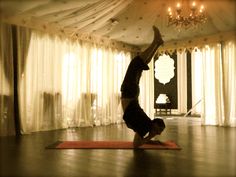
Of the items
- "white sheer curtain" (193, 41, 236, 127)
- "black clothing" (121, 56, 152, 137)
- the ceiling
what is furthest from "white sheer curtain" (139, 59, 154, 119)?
"black clothing" (121, 56, 152, 137)

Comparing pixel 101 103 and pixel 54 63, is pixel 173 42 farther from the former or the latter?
pixel 54 63

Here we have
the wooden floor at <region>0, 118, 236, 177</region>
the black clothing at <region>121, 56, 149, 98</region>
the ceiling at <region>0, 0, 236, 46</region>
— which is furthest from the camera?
the ceiling at <region>0, 0, 236, 46</region>

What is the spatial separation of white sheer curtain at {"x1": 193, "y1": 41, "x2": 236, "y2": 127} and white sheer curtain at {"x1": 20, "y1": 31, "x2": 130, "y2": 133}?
5.29 ft

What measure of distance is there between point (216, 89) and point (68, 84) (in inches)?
103

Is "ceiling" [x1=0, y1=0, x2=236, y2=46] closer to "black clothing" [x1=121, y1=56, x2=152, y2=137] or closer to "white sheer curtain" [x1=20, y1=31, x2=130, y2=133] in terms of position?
"white sheer curtain" [x1=20, y1=31, x2=130, y2=133]

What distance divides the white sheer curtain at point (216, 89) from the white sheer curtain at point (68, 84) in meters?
1.61

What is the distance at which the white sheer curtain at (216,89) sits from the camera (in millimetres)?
4734

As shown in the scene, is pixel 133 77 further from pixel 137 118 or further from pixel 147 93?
Answer: pixel 147 93

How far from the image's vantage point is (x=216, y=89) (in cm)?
496

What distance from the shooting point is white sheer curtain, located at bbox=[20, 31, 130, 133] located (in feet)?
13.0

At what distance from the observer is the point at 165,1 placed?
3363 millimetres

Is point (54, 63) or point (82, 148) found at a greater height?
point (54, 63)

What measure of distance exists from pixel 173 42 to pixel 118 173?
4185mm

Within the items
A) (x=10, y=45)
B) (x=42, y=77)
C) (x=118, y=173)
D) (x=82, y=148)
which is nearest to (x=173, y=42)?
(x=42, y=77)
